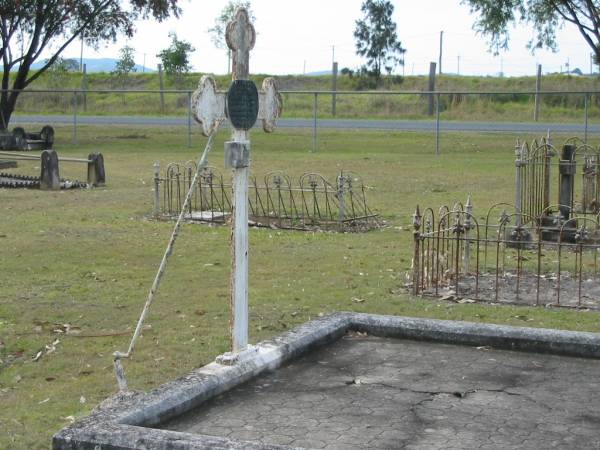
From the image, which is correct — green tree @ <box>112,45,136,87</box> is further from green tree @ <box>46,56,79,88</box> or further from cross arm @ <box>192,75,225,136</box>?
cross arm @ <box>192,75,225,136</box>

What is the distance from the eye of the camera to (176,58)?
5000cm

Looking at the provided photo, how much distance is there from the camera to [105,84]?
2330 inches

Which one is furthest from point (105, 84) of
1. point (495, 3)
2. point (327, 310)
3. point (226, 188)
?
point (327, 310)

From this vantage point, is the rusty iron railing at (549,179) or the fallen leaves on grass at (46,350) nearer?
the fallen leaves on grass at (46,350)

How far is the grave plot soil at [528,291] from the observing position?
1027 centimetres

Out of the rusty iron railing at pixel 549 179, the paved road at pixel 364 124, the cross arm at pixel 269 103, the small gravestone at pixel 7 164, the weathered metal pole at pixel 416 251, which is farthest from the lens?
the paved road at pixel 364 124

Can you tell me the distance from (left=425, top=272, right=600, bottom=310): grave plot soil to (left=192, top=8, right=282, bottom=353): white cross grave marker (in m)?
4.62

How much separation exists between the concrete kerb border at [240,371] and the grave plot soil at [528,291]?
10.4 feet

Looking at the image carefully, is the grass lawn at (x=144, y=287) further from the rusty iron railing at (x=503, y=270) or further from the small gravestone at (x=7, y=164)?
the small gravestone at (x=7, y=164)

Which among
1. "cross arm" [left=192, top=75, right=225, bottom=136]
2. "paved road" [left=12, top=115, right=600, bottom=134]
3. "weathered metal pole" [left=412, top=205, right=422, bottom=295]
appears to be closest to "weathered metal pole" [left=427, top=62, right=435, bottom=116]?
"paved road" [left=12, top=115, right=600, bottom=134]

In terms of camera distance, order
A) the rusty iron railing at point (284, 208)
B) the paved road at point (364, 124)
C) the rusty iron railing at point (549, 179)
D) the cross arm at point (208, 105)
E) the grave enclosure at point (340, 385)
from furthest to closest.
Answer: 1. the paved road at point (364, 124)
2. the rusty iron railing at point (284, 208)
3. the rusty iron railing at point (549, 179)
4. the cross arm at point (208, 105)
5. the grave enclosure at point (340, 385)

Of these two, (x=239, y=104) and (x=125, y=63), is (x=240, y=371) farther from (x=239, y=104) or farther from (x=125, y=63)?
(x=125, y=63)

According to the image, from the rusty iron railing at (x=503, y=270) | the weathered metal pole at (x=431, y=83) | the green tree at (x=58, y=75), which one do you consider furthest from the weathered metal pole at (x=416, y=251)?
the green tree at (x=58, y=75)

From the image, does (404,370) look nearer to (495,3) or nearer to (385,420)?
(385,420)
